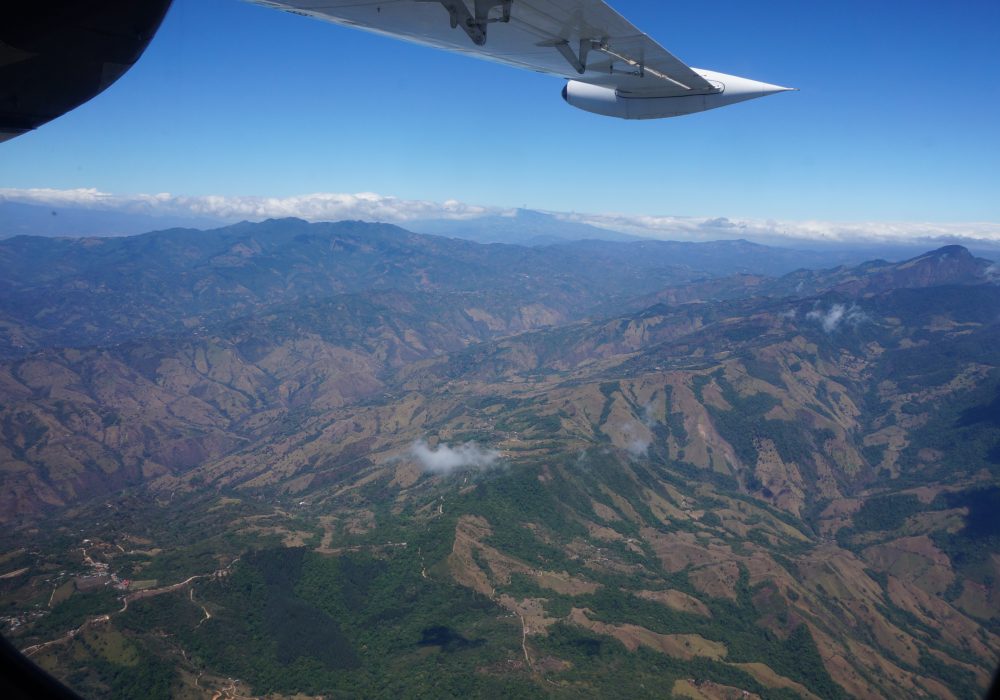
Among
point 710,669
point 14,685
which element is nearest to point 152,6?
point 14,685

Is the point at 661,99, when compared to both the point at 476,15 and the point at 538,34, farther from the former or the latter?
the point at 476,15

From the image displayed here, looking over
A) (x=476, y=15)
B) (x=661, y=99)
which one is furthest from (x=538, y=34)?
(x=661, y=99)

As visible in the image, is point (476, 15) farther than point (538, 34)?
A: No

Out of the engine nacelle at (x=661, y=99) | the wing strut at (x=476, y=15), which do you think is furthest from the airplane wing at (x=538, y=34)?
the engine nacelle at (x=661, y=99)

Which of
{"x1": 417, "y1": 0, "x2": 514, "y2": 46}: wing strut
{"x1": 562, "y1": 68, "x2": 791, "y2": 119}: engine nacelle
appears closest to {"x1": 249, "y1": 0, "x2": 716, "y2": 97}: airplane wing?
{"x1": 417, "y1": 0, "x2": 514, "y2": 46}: wing strut

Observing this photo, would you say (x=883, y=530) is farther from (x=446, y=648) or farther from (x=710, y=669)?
(x=446, y=648)

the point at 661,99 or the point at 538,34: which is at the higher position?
the point at 538,34
